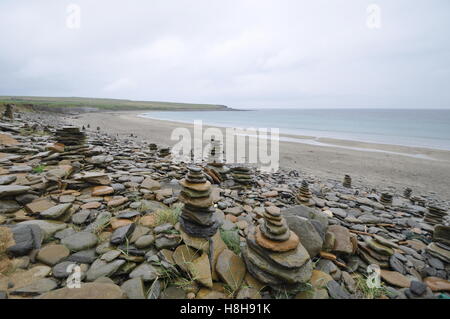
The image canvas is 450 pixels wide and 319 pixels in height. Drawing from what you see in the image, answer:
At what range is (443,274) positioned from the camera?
A: 331 cm

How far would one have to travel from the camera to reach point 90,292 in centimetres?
213

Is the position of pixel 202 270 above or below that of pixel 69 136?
below

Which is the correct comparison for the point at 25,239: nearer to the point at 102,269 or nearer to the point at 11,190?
the point at 102,269

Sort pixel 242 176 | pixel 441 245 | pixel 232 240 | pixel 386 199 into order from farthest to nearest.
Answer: pixel 386 199 < pixel 242 176 < pixel 441 245 < pixel 232 240

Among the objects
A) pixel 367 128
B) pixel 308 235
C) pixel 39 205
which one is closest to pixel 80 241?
pixel 39 205

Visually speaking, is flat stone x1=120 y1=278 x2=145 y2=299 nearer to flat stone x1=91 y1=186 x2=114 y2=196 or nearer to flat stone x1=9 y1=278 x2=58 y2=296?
flat stone x1=9 y1=278 x2=58 y2=296

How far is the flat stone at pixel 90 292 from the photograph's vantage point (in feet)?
6.73

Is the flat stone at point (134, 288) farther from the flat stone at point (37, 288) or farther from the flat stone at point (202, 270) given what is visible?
the flat stone at point (37, 288)

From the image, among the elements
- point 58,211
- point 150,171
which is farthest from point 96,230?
point 150,171

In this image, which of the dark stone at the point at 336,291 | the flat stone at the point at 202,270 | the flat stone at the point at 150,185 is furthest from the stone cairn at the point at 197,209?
the flat stone at the point at 150,185

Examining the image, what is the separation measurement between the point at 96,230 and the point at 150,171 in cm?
356

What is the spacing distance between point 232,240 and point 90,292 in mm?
2080

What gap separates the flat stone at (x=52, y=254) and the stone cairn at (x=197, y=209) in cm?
170
